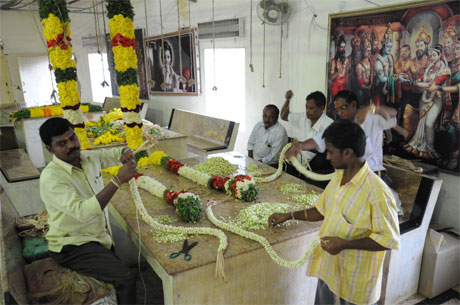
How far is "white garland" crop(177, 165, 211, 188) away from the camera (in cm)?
357

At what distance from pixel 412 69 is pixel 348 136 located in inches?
111

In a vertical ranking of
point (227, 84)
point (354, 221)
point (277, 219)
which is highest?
point (227, 84)

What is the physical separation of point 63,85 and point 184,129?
3634 millimetres

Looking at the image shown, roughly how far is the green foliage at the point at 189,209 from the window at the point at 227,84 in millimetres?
5052

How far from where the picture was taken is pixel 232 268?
2.25m

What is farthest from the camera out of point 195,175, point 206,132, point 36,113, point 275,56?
point 36,113

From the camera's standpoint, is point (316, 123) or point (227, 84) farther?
point (227, 84)

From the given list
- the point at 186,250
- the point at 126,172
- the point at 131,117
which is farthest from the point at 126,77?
the point at 186,250

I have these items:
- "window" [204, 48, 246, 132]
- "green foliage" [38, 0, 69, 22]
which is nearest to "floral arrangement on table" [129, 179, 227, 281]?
"green foliage" [38, 0, 69, 22]

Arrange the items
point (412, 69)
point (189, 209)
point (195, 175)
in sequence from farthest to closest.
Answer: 1. point (412, 69)
2. point (195, 175)
3. point (189, 209)

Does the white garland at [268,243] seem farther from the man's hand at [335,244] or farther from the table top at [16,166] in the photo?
the table top at [16,166]

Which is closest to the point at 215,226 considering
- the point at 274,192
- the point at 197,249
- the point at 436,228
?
the point at 197,249

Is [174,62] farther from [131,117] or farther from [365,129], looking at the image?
[365,129]

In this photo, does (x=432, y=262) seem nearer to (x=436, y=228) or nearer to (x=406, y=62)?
(x=436, y=228)
